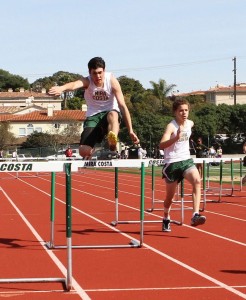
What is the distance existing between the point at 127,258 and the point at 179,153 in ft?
6.74

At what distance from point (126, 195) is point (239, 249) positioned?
35.9 ft

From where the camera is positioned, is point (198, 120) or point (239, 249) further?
point (198, 120)

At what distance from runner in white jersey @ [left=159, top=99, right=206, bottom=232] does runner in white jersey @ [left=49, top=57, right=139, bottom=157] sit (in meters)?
0.89

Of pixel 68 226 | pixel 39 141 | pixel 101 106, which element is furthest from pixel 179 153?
pixel 39 141

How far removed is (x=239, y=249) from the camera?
8.64 metres

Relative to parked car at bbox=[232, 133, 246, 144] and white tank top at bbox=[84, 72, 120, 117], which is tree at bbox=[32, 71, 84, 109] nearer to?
parked car at bbox=[232, 133, 246, 144]

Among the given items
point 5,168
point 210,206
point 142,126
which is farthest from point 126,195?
point 142,126

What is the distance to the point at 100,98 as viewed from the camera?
27.9 feet

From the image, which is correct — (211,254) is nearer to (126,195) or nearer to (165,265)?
(165,265)

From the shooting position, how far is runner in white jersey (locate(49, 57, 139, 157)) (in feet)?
27.4

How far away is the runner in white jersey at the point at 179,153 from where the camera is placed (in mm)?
9234

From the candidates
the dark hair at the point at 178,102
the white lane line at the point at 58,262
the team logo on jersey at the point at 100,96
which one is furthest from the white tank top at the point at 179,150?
the white lane line at the point at 58,262

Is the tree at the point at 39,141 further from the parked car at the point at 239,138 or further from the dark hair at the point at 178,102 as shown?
the dark hair at the point at 178,102

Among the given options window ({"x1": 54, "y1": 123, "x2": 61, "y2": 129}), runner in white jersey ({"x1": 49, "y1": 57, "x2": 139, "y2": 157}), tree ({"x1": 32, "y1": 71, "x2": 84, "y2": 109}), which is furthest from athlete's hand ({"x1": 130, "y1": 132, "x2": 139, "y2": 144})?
tree ({"x1": 32, "y1": 71, "x2": 84, "y2": 109})
